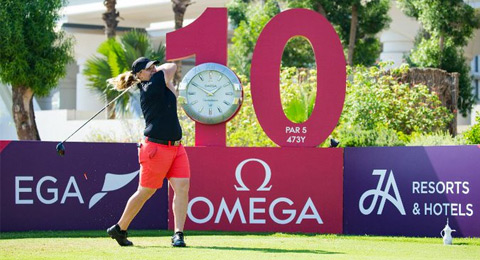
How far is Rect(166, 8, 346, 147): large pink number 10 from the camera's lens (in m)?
12.2

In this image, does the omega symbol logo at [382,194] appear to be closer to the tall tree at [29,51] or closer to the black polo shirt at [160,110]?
the black polo shirt at [160,110]

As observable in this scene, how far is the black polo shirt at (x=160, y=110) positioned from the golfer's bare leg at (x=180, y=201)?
408 millimetres

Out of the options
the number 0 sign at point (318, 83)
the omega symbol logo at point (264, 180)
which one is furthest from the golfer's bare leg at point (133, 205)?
the number 0 sign at point (318, 83)

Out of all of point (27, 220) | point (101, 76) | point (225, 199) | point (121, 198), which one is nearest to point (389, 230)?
point (225, 199)

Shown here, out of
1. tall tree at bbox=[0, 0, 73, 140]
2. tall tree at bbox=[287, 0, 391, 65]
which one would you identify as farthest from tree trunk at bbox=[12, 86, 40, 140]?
tall tree at bbox=[287, 0, 391, 65]

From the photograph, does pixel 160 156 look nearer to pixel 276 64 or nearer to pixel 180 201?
pixel 180 201

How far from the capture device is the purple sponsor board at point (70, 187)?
37.7 ft

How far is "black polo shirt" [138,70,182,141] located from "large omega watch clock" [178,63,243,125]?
2.58 m

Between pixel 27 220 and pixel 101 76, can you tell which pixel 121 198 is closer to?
pixel 27 220

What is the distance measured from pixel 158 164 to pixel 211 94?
289cm

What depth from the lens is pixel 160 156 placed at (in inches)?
369

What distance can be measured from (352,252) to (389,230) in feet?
7.70

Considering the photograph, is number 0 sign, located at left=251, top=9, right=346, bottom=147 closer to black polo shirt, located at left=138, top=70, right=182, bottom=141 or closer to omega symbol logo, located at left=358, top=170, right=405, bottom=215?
omega symbol logo, located at left=358, top=170, right=405, bottom=215

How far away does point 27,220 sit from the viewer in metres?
11.5
